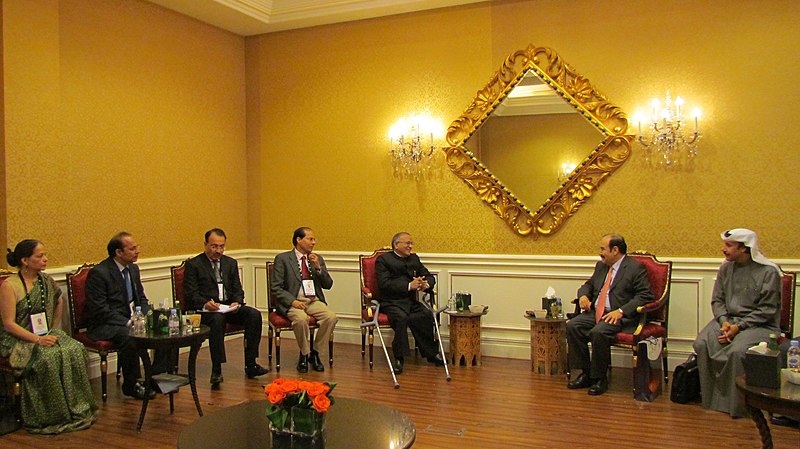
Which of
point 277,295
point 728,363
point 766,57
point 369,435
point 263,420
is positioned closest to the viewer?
point 369,435

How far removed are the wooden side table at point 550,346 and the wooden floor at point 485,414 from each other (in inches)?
5.1

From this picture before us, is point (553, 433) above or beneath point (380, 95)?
beneath

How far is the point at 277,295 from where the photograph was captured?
21.3 ft

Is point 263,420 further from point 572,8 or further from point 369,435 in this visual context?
point 572,8

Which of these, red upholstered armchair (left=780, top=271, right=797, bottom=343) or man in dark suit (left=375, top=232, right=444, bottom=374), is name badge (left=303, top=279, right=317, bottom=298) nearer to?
man in dark suit (left=375, top=232, right=444, bottom=374)

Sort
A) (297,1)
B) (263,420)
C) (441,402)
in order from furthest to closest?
(297,1) → (441,402) → (263,420)

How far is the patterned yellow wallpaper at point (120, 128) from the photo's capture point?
5633 millimetres

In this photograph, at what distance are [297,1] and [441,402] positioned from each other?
179 inches

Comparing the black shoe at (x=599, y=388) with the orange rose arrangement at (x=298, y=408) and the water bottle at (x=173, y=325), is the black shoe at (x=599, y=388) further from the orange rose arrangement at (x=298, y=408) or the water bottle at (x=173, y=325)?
the water bottle at (x=173, y=325)

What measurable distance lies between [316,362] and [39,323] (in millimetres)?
2382

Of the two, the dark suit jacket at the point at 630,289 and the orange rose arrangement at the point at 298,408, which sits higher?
the dark suit jacket at the point at 630,289

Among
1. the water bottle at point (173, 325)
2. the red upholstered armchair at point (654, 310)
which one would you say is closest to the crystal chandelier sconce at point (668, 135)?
the red upholstered armchair at point (654, 310)

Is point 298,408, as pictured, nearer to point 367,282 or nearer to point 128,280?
point 128,280

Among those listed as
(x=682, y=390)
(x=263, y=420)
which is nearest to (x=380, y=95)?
(x=682, y=390)
